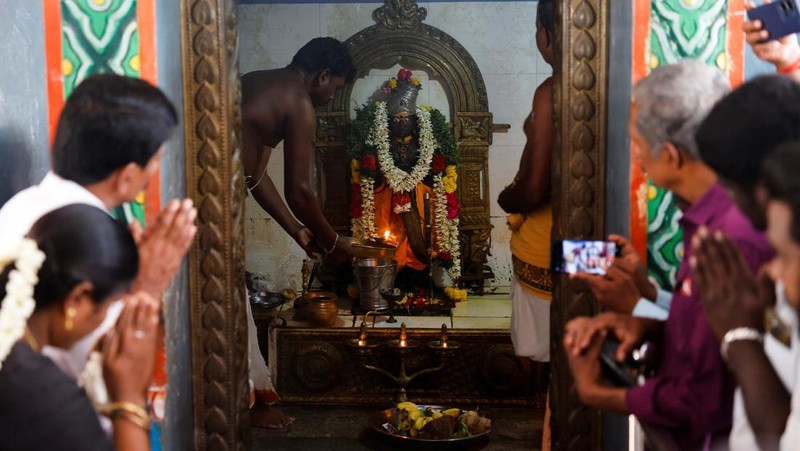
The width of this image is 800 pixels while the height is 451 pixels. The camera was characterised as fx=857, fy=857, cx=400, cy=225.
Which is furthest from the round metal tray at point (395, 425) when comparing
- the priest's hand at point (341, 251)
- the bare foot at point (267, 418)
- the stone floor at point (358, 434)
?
the priest's hand at point (341, 251)

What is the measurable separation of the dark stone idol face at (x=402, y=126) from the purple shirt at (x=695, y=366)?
223 inches

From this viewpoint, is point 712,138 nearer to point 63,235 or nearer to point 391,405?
point 63,235

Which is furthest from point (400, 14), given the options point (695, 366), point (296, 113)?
point (695, 366)

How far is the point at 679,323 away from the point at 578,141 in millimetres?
996

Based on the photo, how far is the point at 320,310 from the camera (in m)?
6.25

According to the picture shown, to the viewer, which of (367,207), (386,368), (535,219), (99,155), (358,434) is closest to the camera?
(99,155)

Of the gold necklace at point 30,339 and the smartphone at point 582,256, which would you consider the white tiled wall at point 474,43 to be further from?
the gold necklace at point 30,339

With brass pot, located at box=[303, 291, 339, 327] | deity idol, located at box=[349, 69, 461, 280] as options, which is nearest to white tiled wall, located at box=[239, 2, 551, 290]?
deity idol, located at box=[349, 69, 461, 280]

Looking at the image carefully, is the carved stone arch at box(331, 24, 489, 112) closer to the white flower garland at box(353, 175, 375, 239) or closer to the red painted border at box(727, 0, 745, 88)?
the white flower garland at box(353, 175, 375, 239)

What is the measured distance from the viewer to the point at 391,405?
6090mm

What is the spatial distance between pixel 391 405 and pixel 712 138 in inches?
182

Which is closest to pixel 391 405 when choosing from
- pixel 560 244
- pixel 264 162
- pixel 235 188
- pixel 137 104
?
pixel 264 162

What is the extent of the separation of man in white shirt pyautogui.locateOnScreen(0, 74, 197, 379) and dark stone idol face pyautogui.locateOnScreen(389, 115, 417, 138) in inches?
220

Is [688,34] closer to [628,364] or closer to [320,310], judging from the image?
[628,364]
